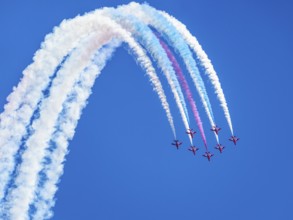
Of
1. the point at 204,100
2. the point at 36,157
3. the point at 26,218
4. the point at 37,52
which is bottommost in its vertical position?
the point at 26,218

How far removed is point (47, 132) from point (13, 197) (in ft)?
12.3

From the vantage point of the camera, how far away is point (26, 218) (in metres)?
31.8

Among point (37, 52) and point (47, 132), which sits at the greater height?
point (37, 52)

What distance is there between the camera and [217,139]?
35469 mm

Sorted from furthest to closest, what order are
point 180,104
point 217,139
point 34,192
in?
point 217,139
point 34,192
point 180,104

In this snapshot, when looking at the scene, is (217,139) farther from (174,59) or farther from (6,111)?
(6,111)

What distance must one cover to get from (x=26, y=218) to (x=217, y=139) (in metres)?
11.6

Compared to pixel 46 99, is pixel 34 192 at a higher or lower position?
lower

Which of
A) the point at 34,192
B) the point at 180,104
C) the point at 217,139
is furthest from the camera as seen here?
the point at 217,139

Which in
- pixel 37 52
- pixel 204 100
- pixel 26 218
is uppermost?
pixel 37 52

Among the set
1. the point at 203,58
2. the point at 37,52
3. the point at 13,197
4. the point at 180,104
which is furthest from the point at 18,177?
the point at 203,58

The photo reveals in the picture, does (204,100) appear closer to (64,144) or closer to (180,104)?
(180,104)

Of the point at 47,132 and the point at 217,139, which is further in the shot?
the point at 217,139

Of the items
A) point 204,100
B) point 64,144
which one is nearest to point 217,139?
point 204,100
